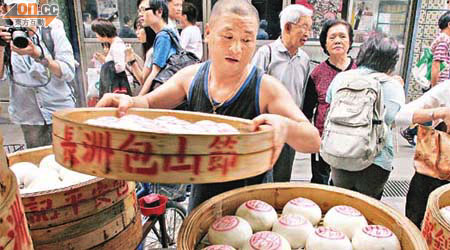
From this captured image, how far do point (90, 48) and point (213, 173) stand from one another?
19.0 ft

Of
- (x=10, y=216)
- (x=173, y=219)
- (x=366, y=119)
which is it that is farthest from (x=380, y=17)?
(x=10, y=216)

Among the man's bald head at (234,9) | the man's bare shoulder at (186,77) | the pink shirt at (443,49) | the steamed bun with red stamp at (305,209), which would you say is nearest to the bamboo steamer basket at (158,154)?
the steamed bun with red stamp at (305,209)

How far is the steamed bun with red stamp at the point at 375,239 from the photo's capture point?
41.3 inches

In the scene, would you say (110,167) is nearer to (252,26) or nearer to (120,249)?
(120,249)

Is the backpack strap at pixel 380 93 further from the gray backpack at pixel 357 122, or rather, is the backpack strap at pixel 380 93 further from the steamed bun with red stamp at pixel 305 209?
the steamed bun with red stamp at pixel 305 209

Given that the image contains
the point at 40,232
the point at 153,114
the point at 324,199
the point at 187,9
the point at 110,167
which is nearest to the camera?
the point at 110,167

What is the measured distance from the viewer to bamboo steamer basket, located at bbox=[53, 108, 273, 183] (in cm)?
74

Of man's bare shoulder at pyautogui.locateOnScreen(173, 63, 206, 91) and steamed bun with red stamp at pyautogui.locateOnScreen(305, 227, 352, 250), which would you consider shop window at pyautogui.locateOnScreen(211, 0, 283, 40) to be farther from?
steamed bun with red stamp at pyautogui.locateOnScreen(305, 227, 352, 250)

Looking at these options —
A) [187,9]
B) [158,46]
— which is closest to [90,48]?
[187,9]

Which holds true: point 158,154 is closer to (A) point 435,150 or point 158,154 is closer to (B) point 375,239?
(B) point 375,239

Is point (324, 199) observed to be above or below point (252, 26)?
below

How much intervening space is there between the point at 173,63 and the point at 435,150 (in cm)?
195

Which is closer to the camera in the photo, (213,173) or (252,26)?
(213,173)

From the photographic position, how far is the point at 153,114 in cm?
123
